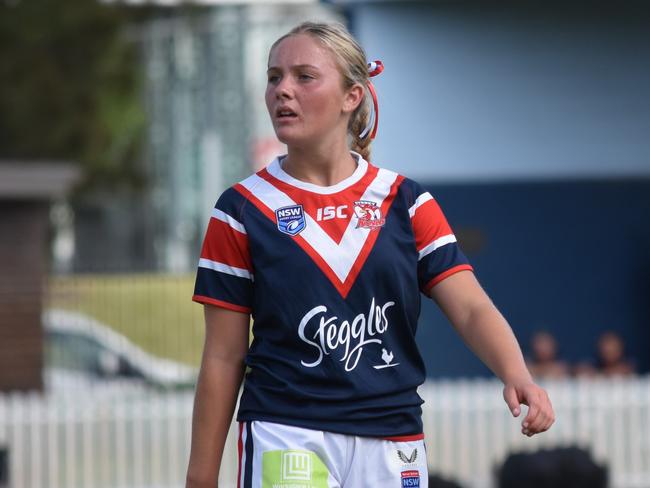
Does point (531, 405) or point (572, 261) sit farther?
point (572, 261)

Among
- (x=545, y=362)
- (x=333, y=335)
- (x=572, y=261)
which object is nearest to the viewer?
(x=333, y=335)

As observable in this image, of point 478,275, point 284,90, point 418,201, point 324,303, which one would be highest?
point 478,275

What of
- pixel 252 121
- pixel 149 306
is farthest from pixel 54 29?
pixel 149 306

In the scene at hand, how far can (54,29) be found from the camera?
1088 inches

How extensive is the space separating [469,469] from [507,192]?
2948mm

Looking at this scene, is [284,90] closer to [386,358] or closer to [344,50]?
[344,50]

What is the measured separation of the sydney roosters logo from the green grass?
37.1 feet

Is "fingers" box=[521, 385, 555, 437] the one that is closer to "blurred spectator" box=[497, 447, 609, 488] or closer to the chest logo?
the chest logo

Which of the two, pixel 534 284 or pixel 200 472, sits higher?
pixel 534 284

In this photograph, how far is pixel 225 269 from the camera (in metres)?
3.18

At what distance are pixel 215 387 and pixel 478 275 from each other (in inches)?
385

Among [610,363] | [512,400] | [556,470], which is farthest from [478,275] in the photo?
[512,400]

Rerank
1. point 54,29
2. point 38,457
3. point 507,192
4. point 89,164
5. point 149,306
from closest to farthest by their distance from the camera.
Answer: point 38,457 < point 507,192 < point 149,306 < point 54,29 < point 89,164

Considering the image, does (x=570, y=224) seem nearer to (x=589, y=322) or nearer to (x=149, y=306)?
(x=589, y=322)
